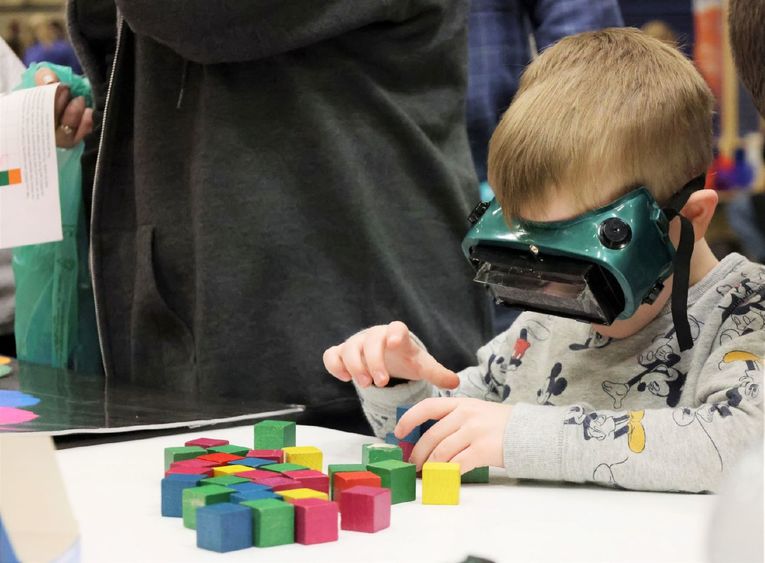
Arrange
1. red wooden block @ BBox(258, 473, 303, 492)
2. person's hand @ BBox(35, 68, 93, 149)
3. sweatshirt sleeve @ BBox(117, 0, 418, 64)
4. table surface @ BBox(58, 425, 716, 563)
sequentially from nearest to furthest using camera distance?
table surface @ BBox(58, 425, 716, 563), red wooden block @ BBox(258, 473, 303, 492), sweatshirt sleeve @ BBox(117, 0, 418, 64), person's hand @ BBox(35, 68, 93, 149)

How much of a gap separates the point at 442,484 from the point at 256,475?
0.57 ft

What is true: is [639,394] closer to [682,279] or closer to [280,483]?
[682,279]

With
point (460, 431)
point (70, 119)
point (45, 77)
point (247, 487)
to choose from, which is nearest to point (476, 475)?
point (460, 431)

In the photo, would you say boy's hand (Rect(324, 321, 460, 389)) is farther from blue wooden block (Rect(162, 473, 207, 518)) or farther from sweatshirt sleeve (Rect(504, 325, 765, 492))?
blue wooden block (Rect(162, 473, 207, 518))

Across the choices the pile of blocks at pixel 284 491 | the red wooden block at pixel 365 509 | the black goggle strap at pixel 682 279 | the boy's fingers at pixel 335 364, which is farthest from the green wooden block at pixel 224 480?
the black goggle strap at pixel 682 279

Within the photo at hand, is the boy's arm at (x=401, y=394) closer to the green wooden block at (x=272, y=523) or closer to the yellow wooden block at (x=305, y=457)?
the yellow wooden block at (x=305, y=457)

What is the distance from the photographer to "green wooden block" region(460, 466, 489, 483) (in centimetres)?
107

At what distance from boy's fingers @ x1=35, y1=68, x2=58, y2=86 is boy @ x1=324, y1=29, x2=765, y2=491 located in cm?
92

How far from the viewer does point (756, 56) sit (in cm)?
112

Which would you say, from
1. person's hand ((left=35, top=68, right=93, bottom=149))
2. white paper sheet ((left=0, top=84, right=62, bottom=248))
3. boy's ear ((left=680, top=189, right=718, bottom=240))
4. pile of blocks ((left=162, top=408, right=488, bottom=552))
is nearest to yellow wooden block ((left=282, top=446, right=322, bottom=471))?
pile of blocks ((left=162, top=408, right=488, bottom=552))

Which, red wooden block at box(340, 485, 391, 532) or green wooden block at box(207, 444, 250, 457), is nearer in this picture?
red wooden block at box(340, 485, 391, 532)

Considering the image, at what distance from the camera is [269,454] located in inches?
41.6

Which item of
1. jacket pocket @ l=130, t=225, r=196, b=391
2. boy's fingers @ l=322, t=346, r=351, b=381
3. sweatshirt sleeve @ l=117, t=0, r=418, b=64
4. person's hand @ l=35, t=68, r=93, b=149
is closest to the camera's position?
boy's fingers @ l=322, t=346, r=351, b=381

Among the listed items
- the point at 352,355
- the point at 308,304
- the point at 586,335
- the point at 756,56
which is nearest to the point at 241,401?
the point at 308,304
